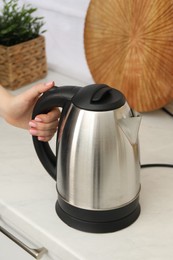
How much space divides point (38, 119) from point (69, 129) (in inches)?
3.3

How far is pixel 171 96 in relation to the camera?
97 centimetres

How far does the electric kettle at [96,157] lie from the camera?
61 centimetres

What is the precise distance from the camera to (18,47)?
3.84ft

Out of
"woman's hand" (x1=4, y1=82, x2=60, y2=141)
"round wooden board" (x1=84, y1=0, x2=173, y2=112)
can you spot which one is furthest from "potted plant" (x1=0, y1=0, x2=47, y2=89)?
"woman's hand" (x1=4, y1=82, x2=60, y2=141)

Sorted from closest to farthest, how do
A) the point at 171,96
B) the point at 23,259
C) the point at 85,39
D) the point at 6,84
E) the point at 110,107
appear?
the point at 110,107, the point at 23,259, the point at 171,96, the point at 85,39, the point at 6,84

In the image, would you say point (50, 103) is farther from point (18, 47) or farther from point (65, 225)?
point (18, 47)

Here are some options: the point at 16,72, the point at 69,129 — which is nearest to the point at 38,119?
the point at 69,129

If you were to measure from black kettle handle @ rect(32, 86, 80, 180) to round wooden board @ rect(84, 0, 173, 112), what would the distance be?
0.36m

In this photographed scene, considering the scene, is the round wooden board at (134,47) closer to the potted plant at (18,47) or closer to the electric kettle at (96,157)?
the potted plant at (18,47)

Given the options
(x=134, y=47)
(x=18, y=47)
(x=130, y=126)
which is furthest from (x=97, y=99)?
(x=18, y=47)

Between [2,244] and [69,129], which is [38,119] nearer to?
[69,129]

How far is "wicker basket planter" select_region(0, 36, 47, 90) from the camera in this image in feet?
3.83

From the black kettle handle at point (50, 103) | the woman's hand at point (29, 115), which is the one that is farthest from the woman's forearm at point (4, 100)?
the black kettle handle at point (50, 103)

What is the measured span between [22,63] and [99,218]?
2.15ft
